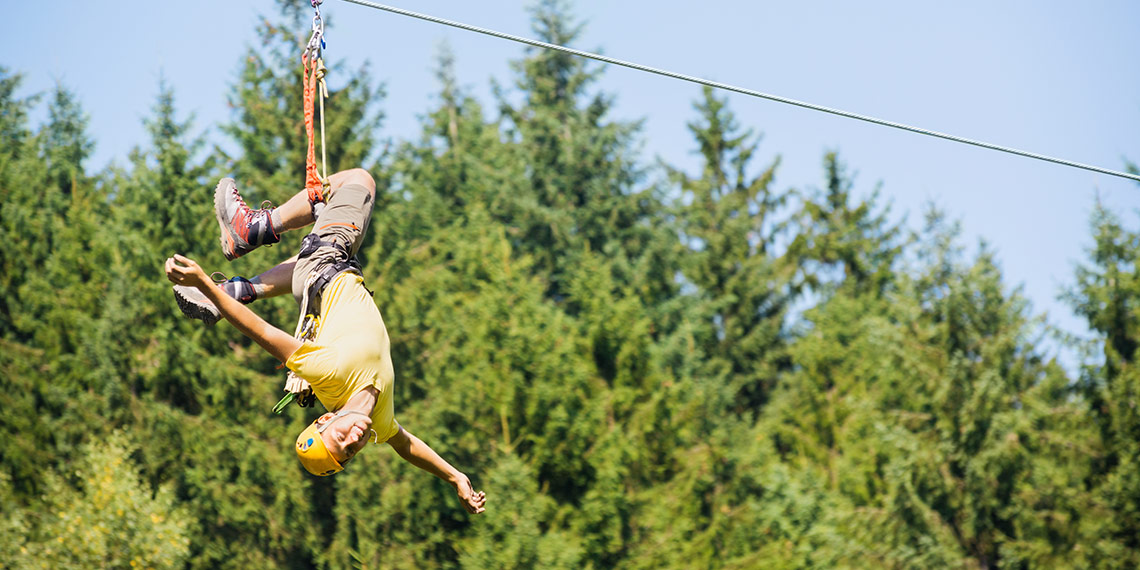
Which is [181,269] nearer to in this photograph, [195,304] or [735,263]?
[195,304]

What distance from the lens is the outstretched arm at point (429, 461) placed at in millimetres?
5797

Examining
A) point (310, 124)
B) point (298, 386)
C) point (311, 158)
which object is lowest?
point (298, 386)

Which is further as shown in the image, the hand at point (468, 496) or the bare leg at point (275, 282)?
the hand at point (468, 496)

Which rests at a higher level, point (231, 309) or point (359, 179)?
point (359, 179)

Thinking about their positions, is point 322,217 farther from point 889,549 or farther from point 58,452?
point 58,452

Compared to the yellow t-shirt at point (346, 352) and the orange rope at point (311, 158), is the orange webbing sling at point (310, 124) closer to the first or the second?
the orange rope at point (311, 158)

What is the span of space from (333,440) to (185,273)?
0.90m

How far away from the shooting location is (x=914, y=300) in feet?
79.5

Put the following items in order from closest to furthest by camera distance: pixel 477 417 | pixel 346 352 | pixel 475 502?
pixel 346 352, pixel 475 502, pixel 477 417

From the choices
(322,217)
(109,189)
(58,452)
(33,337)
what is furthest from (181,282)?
(109,189)

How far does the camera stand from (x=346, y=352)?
16.9ft

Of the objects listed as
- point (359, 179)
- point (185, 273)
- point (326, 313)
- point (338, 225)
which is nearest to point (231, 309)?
point (185, 273)

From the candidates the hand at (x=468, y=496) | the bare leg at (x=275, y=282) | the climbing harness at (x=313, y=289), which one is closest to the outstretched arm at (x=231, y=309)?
the climbing harness at (x=313, y=289)

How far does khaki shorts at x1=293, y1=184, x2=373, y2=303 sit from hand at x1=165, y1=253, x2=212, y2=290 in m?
0.63
